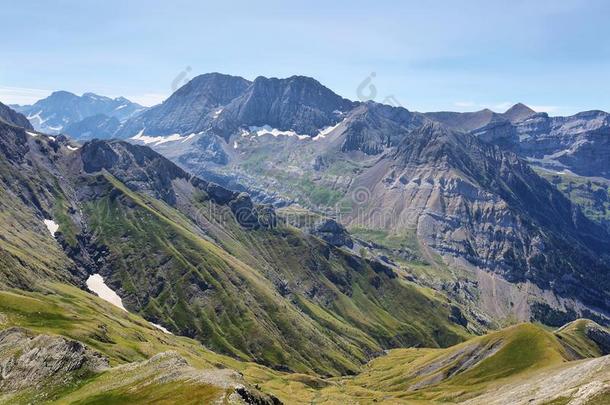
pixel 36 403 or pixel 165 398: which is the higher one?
pixel 165 398

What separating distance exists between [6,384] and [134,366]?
86.4 feet

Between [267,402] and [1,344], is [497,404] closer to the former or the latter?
[267,402]

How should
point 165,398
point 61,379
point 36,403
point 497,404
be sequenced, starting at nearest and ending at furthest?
1. point 165,398
2. point 36,403
3. point 61,379
4. point 497,404

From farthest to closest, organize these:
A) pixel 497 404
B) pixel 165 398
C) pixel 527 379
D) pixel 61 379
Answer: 1. pixel 527 379
2. pixel 497 404
3. pixel 61 379
4. pixel 165 398

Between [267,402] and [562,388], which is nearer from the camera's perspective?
[267,402]

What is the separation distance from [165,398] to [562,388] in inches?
3938

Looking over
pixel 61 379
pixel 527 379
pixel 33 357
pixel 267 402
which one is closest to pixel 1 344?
pixel 33 357

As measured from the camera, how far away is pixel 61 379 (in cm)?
11262

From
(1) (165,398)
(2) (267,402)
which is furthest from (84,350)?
(2) (267,402)

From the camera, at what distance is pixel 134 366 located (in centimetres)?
11512

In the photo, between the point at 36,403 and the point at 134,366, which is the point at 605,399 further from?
the point at 36,403

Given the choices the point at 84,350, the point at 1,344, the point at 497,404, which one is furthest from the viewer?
the point at 497,404

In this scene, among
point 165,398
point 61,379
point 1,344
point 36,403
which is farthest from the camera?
point 1,344

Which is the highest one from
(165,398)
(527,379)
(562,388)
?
(165,398)
